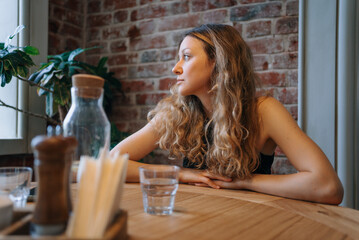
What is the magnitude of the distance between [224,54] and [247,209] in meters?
0.84

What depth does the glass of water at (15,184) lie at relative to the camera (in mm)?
714

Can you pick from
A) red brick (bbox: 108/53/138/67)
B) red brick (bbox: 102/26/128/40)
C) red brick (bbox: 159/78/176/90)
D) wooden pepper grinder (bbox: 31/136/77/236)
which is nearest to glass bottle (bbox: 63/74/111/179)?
wooden pepper grinder (bbox: 31/136/77/236)

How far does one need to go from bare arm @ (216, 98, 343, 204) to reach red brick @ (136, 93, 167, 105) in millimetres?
1209

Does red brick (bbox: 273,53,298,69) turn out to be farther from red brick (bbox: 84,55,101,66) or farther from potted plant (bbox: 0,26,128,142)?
red brick (bbox: 84,55,101,66)

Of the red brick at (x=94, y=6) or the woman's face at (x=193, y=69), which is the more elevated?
the red brick at (x=94, y=6)

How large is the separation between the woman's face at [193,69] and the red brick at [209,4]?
0.85 meters

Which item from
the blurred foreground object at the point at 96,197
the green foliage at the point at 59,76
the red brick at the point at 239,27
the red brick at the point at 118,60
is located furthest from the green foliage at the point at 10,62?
the blurred foreground object at the point at 96,197

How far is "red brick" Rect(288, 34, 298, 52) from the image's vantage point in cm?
200

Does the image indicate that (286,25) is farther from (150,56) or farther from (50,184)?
(50,184)

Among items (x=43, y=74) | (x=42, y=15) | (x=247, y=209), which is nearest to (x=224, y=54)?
(x=247, y=209)

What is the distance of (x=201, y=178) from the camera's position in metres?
1.21

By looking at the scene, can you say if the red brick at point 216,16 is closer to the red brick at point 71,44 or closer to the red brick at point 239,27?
the red brick at point 239,27

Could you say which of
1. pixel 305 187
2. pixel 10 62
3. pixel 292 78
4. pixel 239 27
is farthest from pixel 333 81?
pixel 10 62

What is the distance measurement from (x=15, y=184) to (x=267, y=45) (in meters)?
1.77
